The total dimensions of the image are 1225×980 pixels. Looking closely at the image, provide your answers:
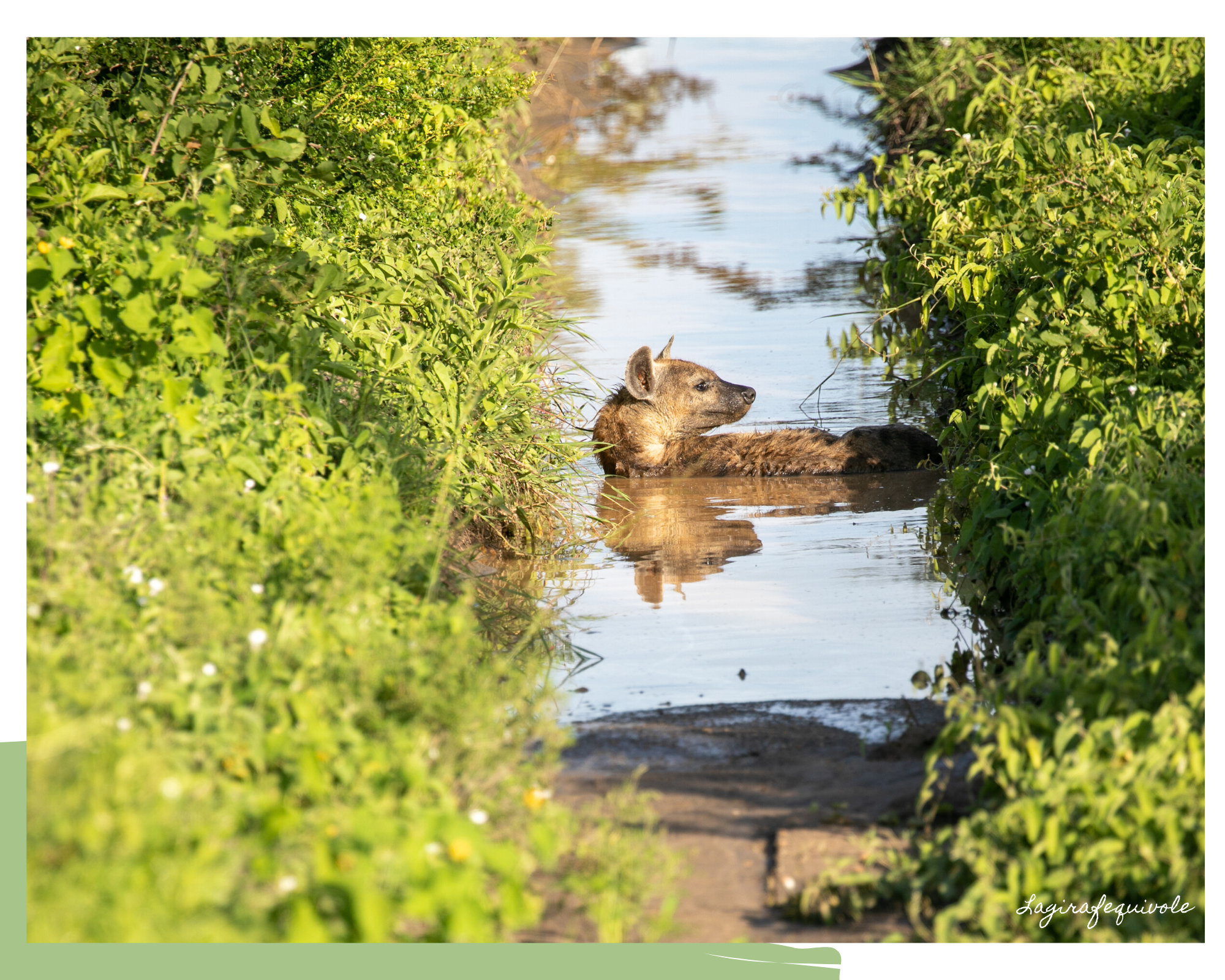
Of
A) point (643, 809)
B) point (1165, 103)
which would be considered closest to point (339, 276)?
point (643, 809)

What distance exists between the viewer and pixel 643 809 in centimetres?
367

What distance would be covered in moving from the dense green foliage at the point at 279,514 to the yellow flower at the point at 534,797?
0.04 ft

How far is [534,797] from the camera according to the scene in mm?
3357

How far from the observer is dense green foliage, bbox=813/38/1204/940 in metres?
3.25

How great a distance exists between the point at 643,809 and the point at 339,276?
282 centimetres

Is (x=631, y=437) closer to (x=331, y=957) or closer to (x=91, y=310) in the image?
(x=91, y=310)

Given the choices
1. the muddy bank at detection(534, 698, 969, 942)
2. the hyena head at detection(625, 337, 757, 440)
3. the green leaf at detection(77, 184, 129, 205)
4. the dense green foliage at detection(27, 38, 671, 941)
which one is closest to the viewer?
the dense green foliage at detection(27, 38, 671, 941)

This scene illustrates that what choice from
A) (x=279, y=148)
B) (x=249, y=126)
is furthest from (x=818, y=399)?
(x=249, y=126)

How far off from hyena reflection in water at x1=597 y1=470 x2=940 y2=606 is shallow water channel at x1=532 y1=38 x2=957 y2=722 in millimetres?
19

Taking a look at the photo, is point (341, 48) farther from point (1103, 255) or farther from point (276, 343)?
point (1103, 255)

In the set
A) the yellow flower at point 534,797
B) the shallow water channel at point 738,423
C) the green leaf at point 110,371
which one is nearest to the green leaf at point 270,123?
the green leaf at point 110,371

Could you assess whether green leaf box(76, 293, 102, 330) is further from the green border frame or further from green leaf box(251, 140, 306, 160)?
the green border frame

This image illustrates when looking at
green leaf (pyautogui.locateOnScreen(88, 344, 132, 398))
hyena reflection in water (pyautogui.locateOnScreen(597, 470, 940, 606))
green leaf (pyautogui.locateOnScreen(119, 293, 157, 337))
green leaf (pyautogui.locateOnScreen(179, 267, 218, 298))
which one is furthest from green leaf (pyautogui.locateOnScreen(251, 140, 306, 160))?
hyena reflection in water (pyautogui.locateOnScreen(597, 470, 940, 606))

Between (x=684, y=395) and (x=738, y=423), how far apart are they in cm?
88
